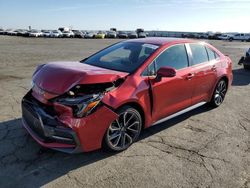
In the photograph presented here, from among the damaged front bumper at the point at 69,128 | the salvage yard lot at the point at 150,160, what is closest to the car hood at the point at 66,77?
the damaged front bumper at the point at 69,128

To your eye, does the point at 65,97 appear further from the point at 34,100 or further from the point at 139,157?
the point at 139,157

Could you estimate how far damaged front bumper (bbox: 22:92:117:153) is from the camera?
3.60 metres

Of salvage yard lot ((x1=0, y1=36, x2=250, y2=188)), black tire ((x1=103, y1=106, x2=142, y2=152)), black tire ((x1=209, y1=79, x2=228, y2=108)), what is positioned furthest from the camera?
black tire ((x1=209, y1=79, x2=228, y2=108))

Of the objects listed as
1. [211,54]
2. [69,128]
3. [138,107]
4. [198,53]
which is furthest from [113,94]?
[211,54]

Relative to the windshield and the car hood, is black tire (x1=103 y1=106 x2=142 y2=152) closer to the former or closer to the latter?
the car hood

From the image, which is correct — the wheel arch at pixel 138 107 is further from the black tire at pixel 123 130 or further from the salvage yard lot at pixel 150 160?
the salvage yard lot at pixel 150 160

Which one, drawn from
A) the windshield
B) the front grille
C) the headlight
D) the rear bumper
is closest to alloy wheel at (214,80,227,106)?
the windshield

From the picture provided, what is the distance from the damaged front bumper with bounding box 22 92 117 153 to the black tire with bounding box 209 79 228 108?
333 centimetres

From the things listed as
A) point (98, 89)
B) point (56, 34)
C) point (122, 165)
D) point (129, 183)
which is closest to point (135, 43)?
point (98, 89)

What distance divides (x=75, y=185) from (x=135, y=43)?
2.94 metres

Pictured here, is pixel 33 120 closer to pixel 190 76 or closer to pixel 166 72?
pixel 166 72

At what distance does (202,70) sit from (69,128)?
3.20 metres

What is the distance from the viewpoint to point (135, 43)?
5.28 m

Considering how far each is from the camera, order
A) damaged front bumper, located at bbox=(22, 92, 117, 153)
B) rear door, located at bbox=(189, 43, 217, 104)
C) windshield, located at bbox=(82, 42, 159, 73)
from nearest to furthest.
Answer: damaged front bumper, located at bbox=(22, 92, 117, 153), windshield, located at bbox=(82, 42, 159, 73), rear door, located at bbox=(189, 43, 217, 104)
